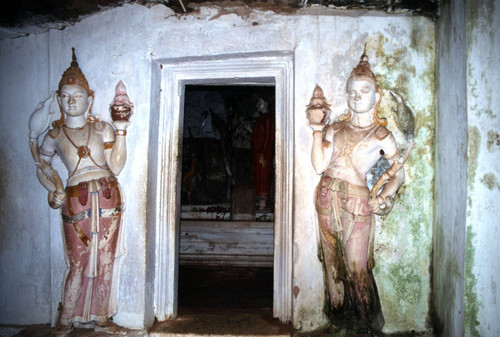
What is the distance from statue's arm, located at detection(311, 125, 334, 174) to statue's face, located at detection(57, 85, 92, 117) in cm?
210

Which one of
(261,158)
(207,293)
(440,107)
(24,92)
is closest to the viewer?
(440,107)

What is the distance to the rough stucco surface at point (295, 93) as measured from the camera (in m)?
3.19

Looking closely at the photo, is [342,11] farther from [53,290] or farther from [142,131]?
[53,290]

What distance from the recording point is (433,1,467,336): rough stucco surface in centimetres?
266

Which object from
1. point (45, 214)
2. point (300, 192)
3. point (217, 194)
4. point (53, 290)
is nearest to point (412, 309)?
point (300, 192)

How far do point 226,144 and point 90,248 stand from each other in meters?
5.78

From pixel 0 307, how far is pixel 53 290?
2.04 ft

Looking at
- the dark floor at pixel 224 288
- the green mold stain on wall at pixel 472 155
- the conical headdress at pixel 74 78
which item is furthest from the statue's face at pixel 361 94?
the dark floor at pixel 224 288

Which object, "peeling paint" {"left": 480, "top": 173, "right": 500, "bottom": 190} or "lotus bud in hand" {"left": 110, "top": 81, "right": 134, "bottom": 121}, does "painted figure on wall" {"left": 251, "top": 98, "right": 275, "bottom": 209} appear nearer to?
"lotus bud in hand" {"left": 110, "top": 81, "right": 134, "bottom": 121}

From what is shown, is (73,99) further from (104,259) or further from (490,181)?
(490,181)

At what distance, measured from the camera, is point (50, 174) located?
3355mm

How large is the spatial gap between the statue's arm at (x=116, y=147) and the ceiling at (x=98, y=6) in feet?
3.59

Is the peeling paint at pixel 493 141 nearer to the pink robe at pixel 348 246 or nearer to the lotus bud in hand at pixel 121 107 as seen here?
the pink robe at pixel 348 246

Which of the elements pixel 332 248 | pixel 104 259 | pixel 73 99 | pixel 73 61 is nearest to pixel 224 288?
pixel 104 259
